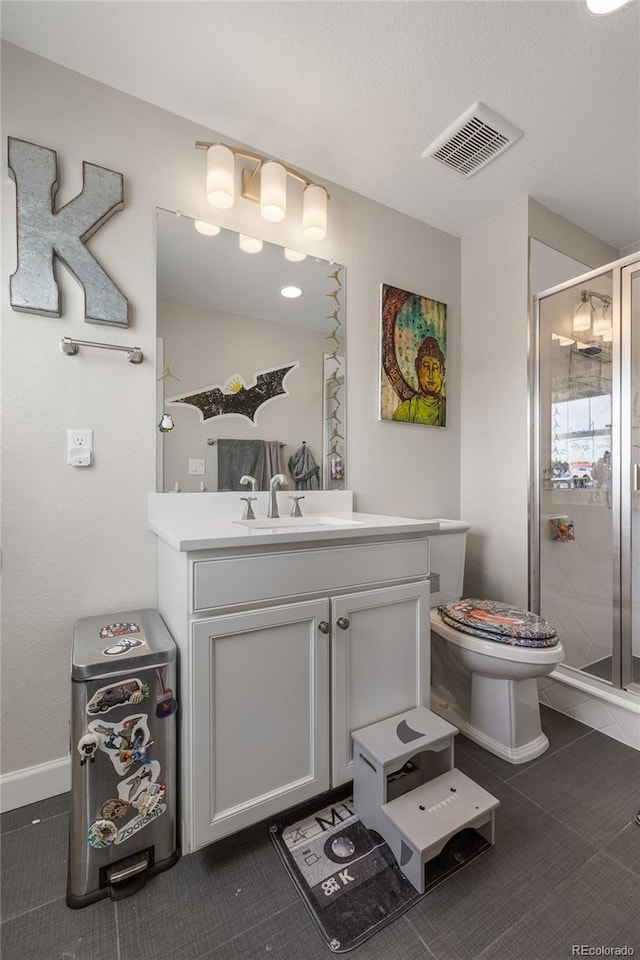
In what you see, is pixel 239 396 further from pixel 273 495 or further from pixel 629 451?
pixel 629 451

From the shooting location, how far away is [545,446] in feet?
6.89

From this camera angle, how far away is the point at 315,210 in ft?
5.73

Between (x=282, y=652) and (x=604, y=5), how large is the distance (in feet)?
6.88

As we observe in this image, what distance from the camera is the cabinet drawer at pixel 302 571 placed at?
1.07m

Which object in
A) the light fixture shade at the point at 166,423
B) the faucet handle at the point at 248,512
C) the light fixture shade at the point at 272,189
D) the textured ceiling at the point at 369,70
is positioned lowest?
the faucet handle at the point at 248,512

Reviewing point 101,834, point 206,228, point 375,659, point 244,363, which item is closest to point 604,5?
point 206,228

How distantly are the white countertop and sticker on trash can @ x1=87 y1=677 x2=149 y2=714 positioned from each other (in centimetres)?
36

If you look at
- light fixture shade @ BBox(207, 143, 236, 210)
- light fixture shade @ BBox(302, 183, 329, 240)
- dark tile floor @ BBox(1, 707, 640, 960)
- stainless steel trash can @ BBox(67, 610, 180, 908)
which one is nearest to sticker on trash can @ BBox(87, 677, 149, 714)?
stainless steel trash can @ BBox(67, 610, 180, 908)

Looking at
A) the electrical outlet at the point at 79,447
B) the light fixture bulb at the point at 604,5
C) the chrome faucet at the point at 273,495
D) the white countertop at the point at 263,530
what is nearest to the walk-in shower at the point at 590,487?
the light fixture bulb at the point at 604,5

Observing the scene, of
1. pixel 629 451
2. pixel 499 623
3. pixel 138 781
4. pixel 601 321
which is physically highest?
pixel 601 321

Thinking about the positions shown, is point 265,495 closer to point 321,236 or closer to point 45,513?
point 45,513

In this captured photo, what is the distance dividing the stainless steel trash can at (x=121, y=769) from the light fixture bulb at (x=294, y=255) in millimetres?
1609

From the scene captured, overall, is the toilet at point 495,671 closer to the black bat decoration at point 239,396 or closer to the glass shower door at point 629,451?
the glass shower door at point 629,451

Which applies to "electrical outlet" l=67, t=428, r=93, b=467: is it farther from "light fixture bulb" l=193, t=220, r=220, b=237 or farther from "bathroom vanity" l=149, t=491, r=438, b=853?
"light fixture bulb" l=193, t=220, r=220, b=237
